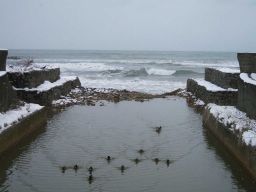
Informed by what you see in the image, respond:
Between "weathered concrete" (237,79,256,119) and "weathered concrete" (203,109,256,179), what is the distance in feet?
3.52

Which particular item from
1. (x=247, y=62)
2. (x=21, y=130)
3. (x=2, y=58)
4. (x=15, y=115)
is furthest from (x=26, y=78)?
(x=247, y=62)

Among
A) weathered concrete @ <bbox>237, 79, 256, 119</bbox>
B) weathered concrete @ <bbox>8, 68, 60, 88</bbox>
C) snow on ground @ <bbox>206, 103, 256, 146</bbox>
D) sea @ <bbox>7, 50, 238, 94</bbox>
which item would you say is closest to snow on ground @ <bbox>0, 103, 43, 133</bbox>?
weathered concrete @ <bbox>8, 68, 60, 88</bbox>

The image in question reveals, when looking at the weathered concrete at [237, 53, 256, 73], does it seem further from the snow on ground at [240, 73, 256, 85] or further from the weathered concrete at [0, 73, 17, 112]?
the weathered concrete at [0, 73, 17, 112]

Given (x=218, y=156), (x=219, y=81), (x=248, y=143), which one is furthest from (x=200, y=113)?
(x=248, y=143)

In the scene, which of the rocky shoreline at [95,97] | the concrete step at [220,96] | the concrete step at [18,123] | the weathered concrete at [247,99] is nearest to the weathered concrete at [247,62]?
the weathered concrete at [247,99]

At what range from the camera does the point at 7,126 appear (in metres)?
14.3

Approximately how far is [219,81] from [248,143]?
1341 centimetres

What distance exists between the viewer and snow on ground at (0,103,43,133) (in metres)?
14.4

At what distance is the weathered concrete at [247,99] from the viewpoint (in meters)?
15.2

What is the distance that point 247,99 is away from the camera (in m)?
16.1

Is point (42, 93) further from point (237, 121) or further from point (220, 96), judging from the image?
point (237, 121)

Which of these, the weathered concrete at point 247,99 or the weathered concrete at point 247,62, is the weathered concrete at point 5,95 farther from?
the weathered concrete at point 247,62

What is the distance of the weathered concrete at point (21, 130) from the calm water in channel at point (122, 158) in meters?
0.34

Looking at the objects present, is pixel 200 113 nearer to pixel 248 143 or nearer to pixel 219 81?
pixel 219 81
